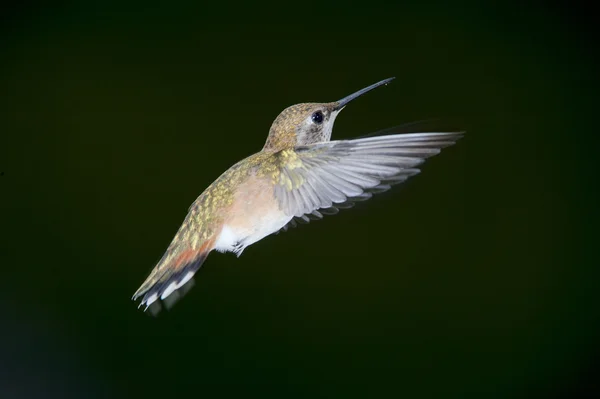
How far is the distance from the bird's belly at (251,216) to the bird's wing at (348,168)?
0.05 feet

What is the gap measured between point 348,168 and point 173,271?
20 centimetres

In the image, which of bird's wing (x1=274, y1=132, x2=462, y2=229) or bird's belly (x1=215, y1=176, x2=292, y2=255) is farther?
bird's belly (x1=215, y1=176, x2=292, y2=255)

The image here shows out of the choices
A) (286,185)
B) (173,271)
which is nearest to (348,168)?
(286,185)

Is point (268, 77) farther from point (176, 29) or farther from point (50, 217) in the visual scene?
point (50, 217)

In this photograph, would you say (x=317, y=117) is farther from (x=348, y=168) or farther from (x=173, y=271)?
(x=173, y=271)

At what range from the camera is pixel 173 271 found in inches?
22.6

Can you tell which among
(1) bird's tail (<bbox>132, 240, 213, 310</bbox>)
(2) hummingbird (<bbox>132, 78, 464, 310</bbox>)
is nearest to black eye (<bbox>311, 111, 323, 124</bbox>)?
(2) hummingbird (<bbox>132, 78, 464, 310</bbox>)

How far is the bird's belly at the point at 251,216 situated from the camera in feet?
1.84

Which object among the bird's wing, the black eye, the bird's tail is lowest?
the bird's tail

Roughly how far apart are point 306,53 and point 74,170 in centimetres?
75

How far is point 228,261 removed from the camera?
614 millimetres

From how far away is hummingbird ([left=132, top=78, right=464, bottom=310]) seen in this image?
0.48 m

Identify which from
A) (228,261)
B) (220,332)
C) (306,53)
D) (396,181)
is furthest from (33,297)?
(396,181)

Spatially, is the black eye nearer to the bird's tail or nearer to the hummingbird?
the hummingbird
